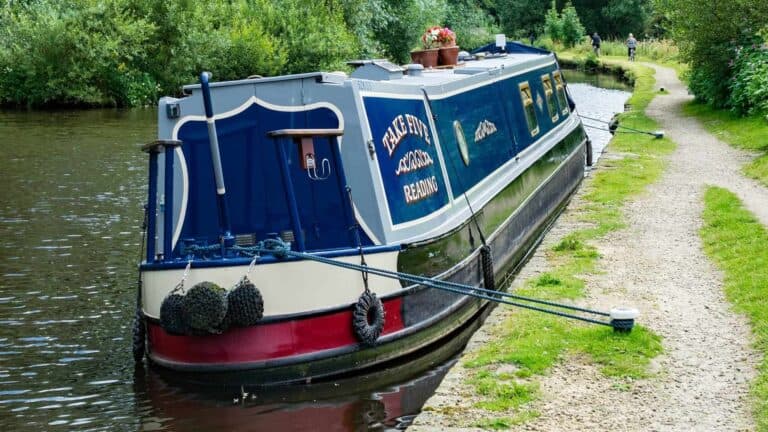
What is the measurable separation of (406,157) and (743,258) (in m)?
3.74

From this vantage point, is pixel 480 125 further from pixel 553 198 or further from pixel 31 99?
pixel 31 99

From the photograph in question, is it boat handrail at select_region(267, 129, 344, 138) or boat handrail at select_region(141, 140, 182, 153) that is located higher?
boat handrail at select_region(267, 129, 344, 138)

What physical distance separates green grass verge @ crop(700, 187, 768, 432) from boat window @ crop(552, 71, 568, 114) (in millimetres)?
3603

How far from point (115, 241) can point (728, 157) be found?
35.7 ft

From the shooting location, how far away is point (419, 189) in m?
8.49

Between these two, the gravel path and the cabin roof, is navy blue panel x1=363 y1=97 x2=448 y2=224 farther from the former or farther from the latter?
the gravel path

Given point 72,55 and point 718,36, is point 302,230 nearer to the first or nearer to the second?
point 718,36

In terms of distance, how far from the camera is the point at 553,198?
46.2 ft

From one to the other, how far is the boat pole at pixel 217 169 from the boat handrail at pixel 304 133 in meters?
0.44

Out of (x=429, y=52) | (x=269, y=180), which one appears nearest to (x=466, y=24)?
(x=429, y=52)

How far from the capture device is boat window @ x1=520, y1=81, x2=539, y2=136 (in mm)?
13250

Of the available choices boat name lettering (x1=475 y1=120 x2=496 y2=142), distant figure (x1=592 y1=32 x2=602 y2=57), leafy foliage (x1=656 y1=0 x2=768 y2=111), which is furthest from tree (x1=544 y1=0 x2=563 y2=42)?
boat name lettering (x1=475 y1=120 x2=496 y2=142)

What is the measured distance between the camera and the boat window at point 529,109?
43.5 ft

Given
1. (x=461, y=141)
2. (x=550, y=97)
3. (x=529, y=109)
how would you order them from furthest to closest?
(x=550, y=97), (x=529, y=109), (x=461, y=141)
